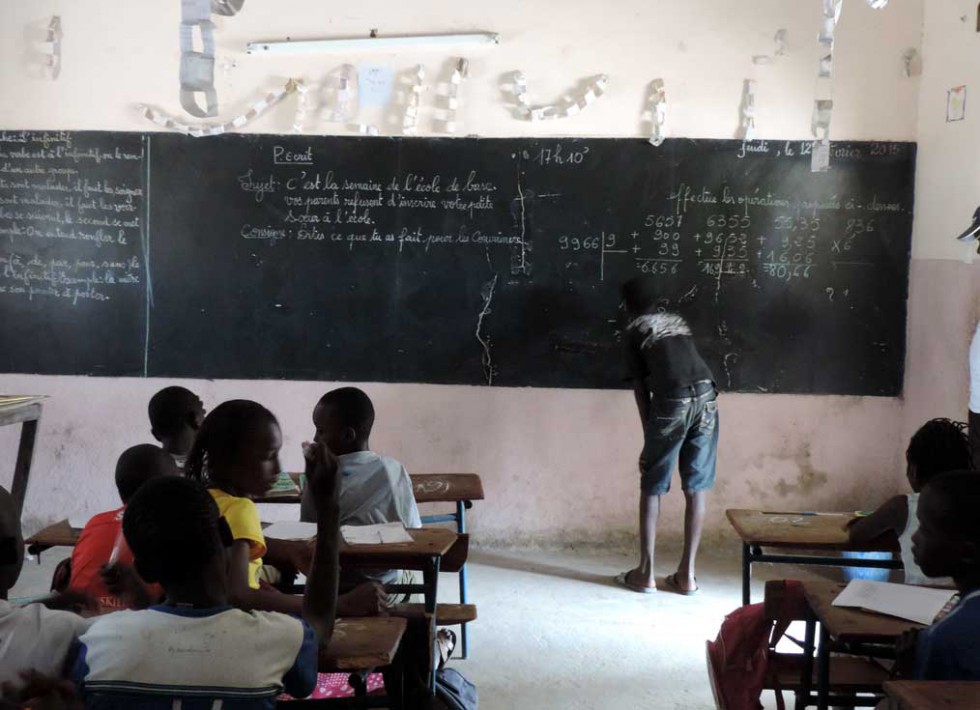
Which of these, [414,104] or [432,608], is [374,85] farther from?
[432,608]

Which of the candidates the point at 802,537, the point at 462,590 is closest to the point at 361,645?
the point at 802,537

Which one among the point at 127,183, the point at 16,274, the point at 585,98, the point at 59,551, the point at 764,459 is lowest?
the point at 59,551

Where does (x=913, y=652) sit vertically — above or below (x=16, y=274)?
below

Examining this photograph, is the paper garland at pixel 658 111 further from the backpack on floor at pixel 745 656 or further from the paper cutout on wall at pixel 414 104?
the backpack on floor at pixel 745 656

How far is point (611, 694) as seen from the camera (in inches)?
129

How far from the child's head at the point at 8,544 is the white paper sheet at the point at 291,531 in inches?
36.5

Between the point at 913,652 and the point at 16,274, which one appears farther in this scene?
the point at 16,274

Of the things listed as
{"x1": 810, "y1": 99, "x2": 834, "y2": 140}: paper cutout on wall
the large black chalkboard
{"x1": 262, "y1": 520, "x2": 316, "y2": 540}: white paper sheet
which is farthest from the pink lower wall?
the large black chalkboard

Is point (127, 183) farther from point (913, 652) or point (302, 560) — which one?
point (913, 652)

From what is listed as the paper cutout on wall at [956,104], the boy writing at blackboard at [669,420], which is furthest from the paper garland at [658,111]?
the paper cutout on wall at [956,104]

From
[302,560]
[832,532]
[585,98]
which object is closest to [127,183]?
[585,98]

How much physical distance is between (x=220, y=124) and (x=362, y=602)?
3.45 meters

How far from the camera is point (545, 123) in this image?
4902 mm

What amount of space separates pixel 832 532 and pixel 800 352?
7.20 feet
